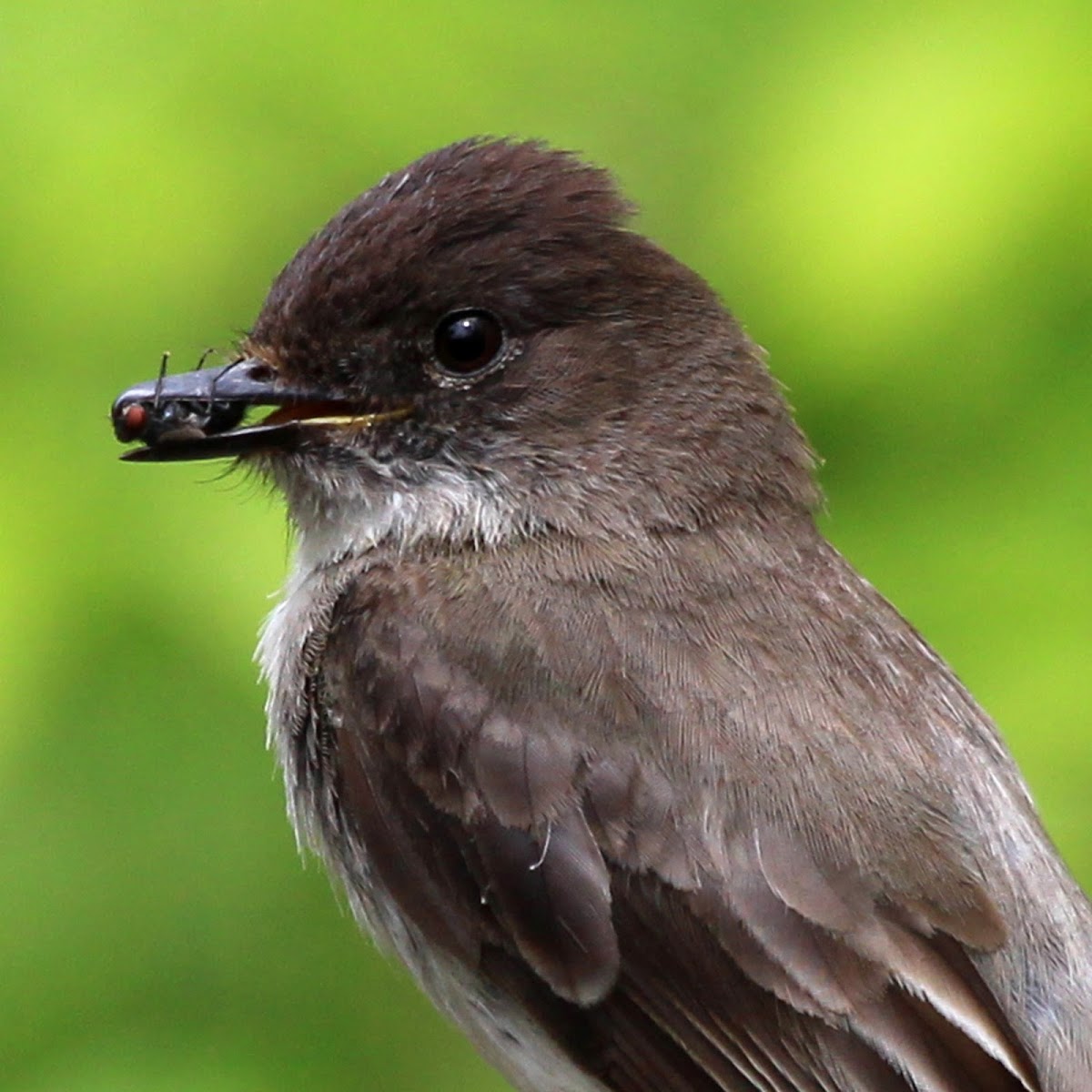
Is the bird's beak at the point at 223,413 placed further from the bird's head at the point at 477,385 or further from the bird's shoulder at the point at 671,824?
the bird's shoulder at the point at 671,824

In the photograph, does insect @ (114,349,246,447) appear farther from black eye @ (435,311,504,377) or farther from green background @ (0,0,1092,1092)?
black eye @ (435,311,504,377)

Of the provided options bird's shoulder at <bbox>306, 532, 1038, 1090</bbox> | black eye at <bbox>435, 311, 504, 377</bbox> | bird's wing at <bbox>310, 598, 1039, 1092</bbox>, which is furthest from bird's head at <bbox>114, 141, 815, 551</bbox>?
bird's wing at <bbox>310, 598, 1039, 1092</bbox>

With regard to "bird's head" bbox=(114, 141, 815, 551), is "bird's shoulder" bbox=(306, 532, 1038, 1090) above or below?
below

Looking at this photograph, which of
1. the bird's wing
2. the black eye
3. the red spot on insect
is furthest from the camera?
the black eye

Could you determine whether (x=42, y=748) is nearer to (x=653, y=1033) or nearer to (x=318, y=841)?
(x=318, y=841)

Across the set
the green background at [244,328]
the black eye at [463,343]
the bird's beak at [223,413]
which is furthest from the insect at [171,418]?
the black eye at [463,343]

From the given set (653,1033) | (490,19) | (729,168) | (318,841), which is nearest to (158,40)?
(490,19)
